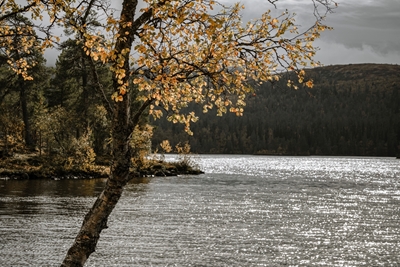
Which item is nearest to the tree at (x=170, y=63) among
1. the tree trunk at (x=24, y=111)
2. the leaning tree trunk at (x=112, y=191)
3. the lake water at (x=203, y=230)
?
the leaning tree trunk at (x=112, y=191)

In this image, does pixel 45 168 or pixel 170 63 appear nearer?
pixel 170 63

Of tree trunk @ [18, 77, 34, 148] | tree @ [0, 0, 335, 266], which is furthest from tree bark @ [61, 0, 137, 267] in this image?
tree trunk @ [18, 77, 34, 148]

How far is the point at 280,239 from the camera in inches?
1234

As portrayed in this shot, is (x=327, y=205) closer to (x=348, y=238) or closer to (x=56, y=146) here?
(x=348, y=238)

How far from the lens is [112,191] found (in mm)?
10203

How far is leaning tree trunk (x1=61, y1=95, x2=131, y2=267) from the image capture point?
10219 millimetres

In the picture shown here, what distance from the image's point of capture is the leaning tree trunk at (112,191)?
1022cm

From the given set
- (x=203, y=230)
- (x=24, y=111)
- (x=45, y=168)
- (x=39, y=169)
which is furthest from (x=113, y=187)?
(x=24, y=111)

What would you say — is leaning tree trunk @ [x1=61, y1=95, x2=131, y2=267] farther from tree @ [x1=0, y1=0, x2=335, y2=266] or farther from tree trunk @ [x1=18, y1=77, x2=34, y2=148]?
tree trunk @ [x1=18, y1=77, x2=34, y2=148]

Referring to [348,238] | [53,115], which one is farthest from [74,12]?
→ [53,115]

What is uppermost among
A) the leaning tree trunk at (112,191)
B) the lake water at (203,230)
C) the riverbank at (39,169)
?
the leaning tree trunk at (112,191)

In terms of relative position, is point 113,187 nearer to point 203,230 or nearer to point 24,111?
point 203,230

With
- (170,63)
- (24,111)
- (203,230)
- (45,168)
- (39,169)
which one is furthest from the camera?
(24,111)

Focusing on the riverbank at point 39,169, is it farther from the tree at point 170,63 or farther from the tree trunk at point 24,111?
the tree at point 170,63
